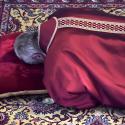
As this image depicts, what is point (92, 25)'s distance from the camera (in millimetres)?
1377

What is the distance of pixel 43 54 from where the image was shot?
1423 mm

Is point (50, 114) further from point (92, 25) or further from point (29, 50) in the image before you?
point (92, 25)

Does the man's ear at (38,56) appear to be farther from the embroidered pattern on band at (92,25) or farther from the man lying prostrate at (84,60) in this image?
the embroidered pattern on band at (92,25)

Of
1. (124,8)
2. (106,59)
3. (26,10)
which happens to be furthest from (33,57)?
(124,8)

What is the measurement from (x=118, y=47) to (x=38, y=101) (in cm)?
38

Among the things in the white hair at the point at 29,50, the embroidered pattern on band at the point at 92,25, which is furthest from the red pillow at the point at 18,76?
the embroidered pattern on band at the point at 92,25

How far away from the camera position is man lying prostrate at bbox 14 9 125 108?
1.30 m

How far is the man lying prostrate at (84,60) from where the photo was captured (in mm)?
1298

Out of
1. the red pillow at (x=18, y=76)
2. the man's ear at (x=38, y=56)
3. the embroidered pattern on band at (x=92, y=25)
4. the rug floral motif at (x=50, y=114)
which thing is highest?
the embroidered pattern on band at (x=92, y=25)

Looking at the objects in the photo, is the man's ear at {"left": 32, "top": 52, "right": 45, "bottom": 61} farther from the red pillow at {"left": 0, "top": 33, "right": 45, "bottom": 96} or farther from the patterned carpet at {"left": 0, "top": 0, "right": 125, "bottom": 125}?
the patterned carpet at {"left": 0, "top": 0, "right": 125, "bottom": 125}

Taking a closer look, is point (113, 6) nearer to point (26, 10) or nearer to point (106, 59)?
point (26, 10)

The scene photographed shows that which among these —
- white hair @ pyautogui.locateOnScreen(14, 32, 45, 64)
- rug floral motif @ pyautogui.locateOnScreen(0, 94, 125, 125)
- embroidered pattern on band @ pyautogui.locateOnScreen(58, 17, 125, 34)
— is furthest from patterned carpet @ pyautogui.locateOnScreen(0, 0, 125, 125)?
embroidered pattern on band @ pyautogui.locateOnScreen(58, 17, 125, 34)

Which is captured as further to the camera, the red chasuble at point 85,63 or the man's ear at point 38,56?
the man's ear at point 38,56

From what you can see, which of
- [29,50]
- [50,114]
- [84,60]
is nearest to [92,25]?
[84,60]
